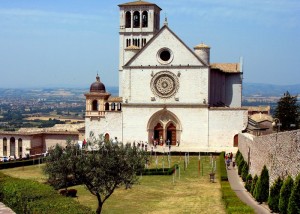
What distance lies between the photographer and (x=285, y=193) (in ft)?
78.6

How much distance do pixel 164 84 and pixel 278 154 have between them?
110ft

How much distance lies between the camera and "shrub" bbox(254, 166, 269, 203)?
29.5m

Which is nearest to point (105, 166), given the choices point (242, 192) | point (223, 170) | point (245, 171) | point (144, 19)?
point (242, 192)

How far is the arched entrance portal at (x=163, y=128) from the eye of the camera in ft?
199

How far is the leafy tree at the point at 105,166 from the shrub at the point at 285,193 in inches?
318

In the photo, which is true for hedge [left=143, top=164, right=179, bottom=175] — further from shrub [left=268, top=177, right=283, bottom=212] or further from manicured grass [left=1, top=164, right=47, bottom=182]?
shrub [left=268, top=177, right=283, bottom=212]

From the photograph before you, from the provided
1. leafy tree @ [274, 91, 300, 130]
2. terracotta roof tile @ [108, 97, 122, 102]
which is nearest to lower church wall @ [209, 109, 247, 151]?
leafy tree @ [274, 91, 300, 130]

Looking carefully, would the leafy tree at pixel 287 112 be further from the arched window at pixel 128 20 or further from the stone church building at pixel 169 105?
the arched window at pixel 128 20

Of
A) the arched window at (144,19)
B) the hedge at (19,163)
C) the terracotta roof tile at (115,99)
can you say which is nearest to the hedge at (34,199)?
the hedge at (19,163)

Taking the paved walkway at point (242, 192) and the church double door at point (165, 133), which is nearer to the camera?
the paved walkway at point (242, 192)

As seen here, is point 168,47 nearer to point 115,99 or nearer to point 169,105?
point 169,105

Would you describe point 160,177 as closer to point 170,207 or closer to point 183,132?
point 170,207

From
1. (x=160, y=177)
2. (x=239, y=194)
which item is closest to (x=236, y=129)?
(x=160, y=177)

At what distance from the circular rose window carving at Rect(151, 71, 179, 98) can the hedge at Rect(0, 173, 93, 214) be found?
34.7 m
